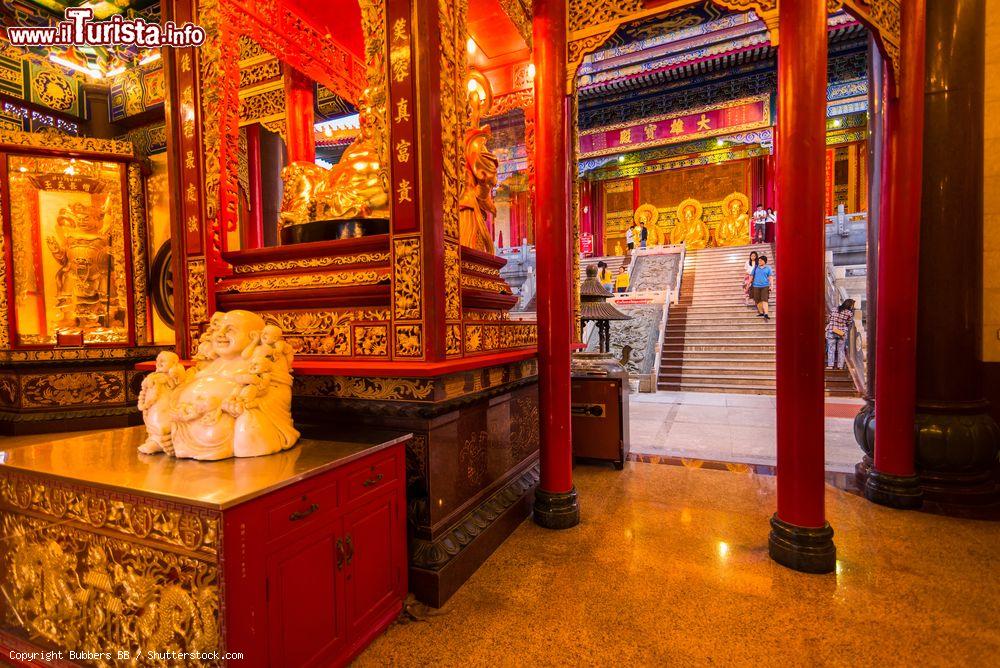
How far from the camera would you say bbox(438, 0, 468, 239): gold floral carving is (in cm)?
223

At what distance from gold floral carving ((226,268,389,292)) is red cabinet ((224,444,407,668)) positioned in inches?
33.6

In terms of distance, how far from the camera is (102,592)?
1.42m

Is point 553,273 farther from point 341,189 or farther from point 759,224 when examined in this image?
point 759,224

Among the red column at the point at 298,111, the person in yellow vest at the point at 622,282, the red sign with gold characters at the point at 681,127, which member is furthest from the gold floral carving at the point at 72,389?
the red sign with gold characters at the point at 681,127

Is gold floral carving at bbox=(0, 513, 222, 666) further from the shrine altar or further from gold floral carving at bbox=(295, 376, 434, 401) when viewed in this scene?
gold floral carving at bbox=(295, 376, 434, 401)

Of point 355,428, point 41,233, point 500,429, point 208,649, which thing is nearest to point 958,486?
point 500,429

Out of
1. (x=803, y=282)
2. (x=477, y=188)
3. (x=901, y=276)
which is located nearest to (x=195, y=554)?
(x=477, y=188)

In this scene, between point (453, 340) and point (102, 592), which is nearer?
point (102, 592)

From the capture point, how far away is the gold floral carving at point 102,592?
1253 millimetres

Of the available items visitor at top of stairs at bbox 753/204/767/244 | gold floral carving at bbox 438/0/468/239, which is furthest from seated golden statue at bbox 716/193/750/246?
gold floral carving at bbox 438/0/468/239

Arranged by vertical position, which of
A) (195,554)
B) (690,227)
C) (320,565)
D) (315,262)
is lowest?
(320,565)

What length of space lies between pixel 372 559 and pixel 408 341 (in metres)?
0.89

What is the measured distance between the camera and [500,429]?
8.91ft

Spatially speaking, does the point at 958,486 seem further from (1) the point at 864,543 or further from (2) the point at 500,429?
(2) the point at 500,429
